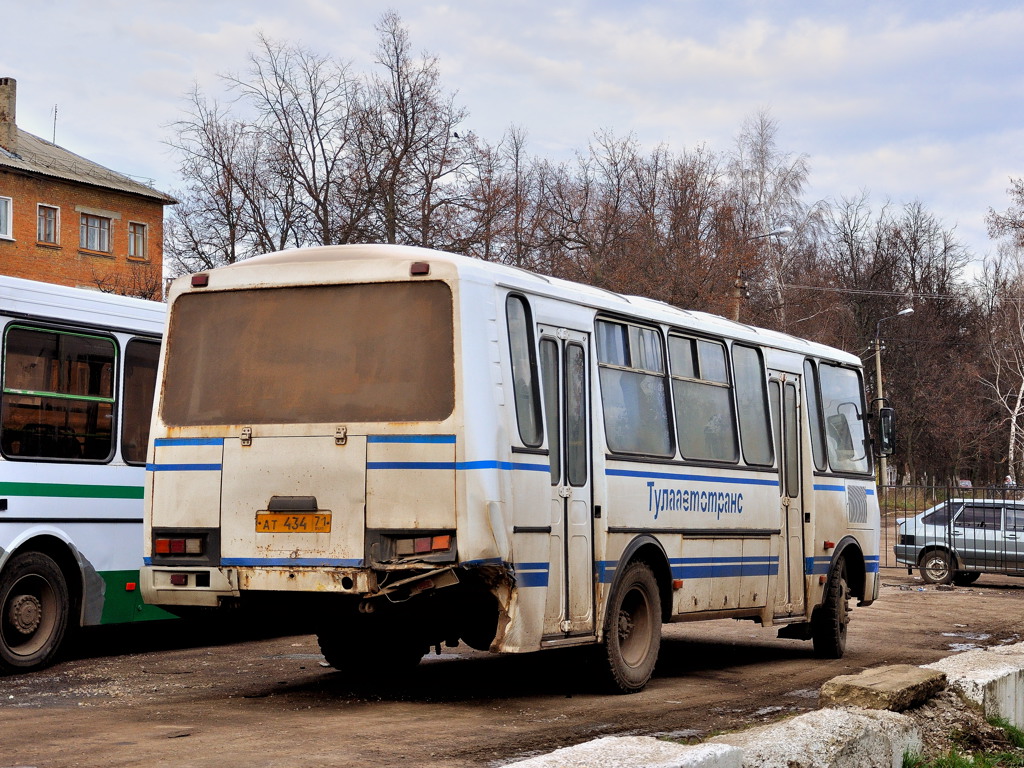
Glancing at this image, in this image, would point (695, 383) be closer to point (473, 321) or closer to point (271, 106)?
point (473, 321)

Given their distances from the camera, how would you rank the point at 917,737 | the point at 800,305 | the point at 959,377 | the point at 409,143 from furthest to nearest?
the point at 959,377, the point at 800,305, the point at 409,143, the point at 917,737

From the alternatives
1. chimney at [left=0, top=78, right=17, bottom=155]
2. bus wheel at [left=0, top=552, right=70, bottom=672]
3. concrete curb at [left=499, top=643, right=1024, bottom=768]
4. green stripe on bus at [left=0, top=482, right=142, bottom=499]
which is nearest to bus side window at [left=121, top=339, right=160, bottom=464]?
green stripe on bus at [left=0, top=482, right=142, bottom=499]

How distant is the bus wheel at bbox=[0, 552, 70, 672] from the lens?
11359 mm

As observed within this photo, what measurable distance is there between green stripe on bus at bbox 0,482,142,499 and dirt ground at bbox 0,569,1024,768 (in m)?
1.43

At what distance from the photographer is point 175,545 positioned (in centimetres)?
951

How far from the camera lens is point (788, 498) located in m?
13.3

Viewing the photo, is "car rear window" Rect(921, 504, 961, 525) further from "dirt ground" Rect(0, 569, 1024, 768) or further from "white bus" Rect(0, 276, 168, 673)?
"white bus" Rect(0, 276, 168, 673)

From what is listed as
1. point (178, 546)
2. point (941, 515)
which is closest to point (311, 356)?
point (178, 546)

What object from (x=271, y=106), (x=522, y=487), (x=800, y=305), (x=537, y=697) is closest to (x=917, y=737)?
(x=522, y=487)

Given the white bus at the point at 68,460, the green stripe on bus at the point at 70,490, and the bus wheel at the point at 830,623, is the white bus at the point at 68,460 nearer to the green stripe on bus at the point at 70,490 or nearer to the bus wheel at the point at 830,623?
the green stripe on bus at the point at 70,490

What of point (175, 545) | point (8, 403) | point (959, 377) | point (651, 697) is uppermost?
point (959, 377)

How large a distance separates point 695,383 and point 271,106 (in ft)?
94.7

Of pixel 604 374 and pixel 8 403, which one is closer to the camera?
pixel 604 374

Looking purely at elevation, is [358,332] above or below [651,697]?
above
